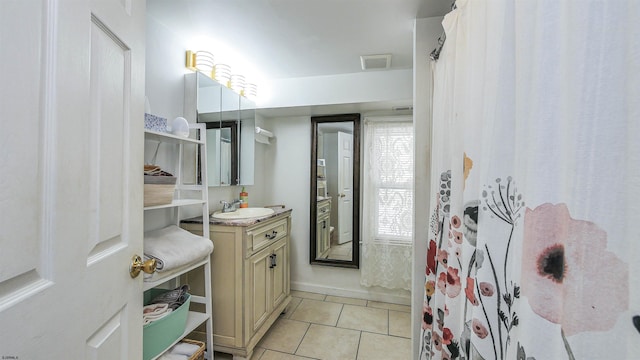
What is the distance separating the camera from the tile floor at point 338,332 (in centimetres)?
183

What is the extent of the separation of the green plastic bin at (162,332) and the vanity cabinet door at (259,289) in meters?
0.45

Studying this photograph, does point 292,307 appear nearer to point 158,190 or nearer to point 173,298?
point 173,298

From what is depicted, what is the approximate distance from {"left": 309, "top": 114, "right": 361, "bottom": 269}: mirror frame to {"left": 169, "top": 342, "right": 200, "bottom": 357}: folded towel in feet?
5.10

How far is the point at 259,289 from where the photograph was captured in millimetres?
1884

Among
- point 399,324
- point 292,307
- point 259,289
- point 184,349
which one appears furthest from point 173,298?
point 399,324

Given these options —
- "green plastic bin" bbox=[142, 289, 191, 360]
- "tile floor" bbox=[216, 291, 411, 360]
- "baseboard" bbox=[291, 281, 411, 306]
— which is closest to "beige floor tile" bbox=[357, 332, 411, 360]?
"tile floor" bbox=[216, 291, 411, 360]

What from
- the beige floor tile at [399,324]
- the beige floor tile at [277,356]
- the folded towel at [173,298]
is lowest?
the beige floor tile at [399,324]

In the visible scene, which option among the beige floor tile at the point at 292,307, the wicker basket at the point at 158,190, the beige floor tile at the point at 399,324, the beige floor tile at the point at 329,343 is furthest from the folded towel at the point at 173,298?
the beige floor tile at the point at 399,324

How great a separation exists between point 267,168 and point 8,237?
2.62 meters

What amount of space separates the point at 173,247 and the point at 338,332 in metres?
1.52

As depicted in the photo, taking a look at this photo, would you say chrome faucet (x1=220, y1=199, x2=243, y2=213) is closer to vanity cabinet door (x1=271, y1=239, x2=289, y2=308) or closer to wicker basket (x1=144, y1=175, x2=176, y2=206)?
vanity cabinet door (x1=271, y1=239, x2=289, y2=308)

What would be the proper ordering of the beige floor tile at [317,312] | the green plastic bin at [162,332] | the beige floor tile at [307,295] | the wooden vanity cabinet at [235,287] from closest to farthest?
the green plastic bin at [162,332], the wooden vanity cabinet at [235,287], the beige floor tile at [317,312], the beige floor tile at [307,295]

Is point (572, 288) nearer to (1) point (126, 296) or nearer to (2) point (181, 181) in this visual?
(1) point (126, 296)

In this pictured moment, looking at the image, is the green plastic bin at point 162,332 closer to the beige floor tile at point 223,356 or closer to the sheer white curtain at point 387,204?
the beige floor tile at point 223,356
